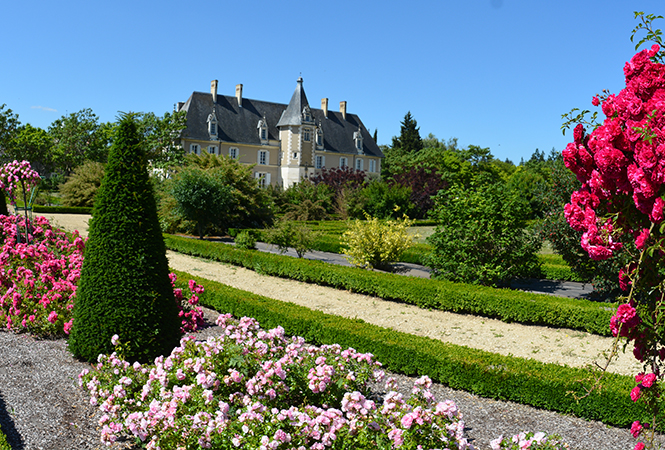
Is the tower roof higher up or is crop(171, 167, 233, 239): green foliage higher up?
the tower roof

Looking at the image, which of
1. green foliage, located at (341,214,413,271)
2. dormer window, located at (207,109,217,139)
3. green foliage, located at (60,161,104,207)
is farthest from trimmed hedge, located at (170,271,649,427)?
dormer window, located at (207,109,217,139)

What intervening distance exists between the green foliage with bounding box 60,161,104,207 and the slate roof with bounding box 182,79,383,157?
12726mm

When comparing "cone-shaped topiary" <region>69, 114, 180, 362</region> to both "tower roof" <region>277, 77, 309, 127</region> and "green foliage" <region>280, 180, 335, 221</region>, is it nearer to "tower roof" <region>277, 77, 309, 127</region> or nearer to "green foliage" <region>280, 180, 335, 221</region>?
"green foliage" <region>280, 180, 335, 221</region>

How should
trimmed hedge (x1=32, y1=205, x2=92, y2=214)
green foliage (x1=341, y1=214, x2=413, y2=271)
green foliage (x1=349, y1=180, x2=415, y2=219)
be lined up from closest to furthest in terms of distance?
green foliage (x1=341, y1=214, x2=413, y2=271) < trimmed hedge (x1=32, y1=205, x2=92, y2=214) < green foliage (x1=349, y1=180, x2=415, y2=219)

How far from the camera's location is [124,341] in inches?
216

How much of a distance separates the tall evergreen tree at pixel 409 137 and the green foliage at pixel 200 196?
1675 inches

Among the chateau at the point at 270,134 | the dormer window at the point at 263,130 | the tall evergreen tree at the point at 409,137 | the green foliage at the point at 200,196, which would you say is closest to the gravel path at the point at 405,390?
the green foliage at the point at 200,196

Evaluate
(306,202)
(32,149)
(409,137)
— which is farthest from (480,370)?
(409,137)

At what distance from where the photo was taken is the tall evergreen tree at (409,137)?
195ft

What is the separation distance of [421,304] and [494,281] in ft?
6.17

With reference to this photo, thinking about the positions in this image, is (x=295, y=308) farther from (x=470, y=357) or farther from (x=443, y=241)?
(x=443, y=241)

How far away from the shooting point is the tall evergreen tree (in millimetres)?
59472

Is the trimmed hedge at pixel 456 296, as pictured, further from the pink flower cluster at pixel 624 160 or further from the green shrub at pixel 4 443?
the green shrub at pixel 4 443

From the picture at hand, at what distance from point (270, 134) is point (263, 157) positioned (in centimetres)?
215
